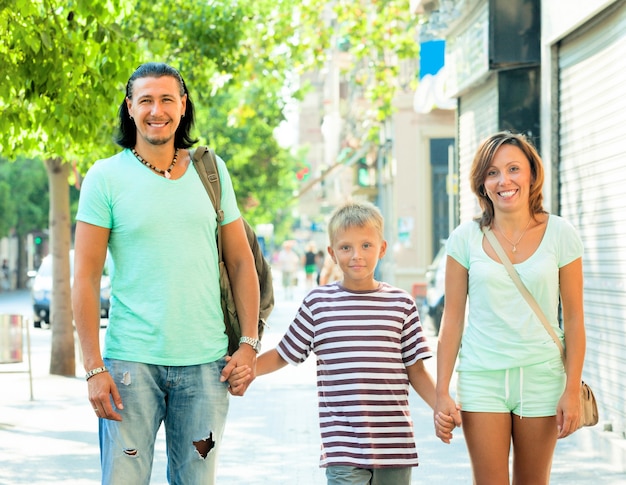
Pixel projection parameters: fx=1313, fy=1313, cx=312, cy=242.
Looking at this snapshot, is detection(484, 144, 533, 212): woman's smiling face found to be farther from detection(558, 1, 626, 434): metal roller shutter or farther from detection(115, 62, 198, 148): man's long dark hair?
detection(558, 1, 626, 434): metal roller shutter

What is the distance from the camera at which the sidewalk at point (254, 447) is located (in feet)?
27.5

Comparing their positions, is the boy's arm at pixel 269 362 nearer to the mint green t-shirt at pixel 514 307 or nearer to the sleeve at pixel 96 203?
the mint green t-shirt at pixel 514 307

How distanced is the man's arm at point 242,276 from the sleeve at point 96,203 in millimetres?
448

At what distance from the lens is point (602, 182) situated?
9867 mm

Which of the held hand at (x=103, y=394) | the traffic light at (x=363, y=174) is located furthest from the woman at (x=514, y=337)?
the traffic light at (x=363, y=174)

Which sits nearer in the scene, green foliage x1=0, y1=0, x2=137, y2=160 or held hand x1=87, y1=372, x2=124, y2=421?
held hand x1=87, y1=372, x2=124, y2=421

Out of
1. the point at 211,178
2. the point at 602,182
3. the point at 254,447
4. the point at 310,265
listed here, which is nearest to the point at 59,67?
the point at 254,447

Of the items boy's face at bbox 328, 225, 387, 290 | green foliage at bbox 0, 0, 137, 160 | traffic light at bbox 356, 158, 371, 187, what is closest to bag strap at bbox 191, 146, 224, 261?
boy's face at bbox 328, 225, 387, 290

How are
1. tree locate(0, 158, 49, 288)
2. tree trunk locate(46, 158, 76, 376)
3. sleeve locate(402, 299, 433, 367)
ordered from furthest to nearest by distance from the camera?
tree locate(0, 158, 49, 288) → tree trunk locate(46, 158, 76, 376) → sleeve locate(402, 299, 433, 367)

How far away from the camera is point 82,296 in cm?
436

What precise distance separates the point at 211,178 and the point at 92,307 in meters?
0.61

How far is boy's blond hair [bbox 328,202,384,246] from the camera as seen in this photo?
5023mm

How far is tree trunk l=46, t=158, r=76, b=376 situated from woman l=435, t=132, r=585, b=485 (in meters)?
11.1

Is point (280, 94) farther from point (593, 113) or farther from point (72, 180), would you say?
point (593, 113)
